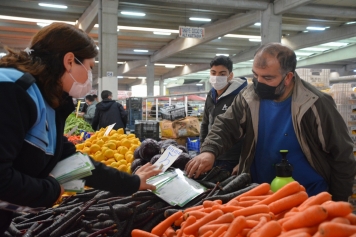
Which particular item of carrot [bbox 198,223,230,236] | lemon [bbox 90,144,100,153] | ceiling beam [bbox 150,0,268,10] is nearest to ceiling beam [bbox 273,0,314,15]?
ceiling beam [bbox 150,0,268,10]

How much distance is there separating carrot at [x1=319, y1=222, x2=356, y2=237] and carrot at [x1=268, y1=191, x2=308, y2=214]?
402mm

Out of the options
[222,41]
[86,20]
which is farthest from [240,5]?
[222,41]

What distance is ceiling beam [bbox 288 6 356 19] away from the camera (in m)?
12.1

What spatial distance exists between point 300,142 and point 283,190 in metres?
0.93

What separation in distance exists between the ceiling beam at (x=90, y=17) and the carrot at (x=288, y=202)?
1050 cm

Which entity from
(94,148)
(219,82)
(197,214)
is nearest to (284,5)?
(219,82)

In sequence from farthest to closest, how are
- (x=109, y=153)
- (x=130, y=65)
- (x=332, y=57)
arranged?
(x=130, y=65)
(x=332, y=57)
(x=109, y=153)

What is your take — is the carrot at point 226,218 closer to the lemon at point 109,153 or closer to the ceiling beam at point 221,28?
the lemon at point 109,153

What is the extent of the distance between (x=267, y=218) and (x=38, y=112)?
3.38ft

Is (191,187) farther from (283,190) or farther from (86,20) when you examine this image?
(86,20)

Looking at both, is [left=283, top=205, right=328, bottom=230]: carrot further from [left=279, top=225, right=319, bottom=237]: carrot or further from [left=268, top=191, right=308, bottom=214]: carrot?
[left=268, top=191, right=308, bottom=214]: carrot

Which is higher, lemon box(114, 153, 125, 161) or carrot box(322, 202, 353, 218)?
carrot box(322, 202, 353, 218)

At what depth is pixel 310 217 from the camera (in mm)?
1268

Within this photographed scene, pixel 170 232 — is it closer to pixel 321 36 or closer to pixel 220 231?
pixel 220 231
